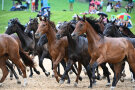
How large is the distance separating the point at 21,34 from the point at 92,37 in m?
4.00

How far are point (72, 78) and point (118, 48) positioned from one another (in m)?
3.53

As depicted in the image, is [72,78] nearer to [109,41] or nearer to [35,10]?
[109,41]

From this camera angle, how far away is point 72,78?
43.5 feet

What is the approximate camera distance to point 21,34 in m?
13.4

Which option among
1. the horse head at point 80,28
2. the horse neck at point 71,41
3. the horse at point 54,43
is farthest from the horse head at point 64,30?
the horse head at point 80,28

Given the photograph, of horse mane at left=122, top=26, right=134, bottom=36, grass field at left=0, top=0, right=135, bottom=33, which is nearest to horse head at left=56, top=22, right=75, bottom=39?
horse mane at left=122, top=26, right=134, bottom=36

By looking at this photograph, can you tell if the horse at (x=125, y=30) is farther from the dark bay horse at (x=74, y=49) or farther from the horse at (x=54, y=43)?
the horse at (x=54, y=43)

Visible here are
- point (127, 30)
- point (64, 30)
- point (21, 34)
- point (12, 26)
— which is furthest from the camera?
point (127, 30)

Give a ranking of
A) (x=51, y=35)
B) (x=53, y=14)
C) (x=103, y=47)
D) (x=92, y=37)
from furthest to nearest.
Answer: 1. (x=53, y=14)
2. (x=51, y=35)
3. (x=92, y=37)
4. (x=103, y=47)

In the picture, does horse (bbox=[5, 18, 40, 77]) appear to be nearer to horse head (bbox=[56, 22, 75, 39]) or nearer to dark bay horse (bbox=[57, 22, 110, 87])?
dark bay horse (bbox=[57, 22, 110, 87])

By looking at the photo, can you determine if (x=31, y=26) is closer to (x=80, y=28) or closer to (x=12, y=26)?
→ (x=12, y=26)

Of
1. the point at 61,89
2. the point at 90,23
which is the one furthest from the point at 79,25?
the point at 61,89

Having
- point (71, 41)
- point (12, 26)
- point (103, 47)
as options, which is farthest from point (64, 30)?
point (12, 26)

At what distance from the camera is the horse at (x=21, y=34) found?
42.6 feet
